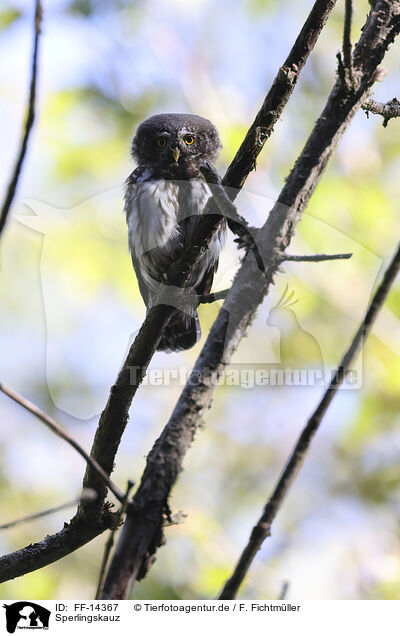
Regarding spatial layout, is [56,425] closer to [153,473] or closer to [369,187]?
[153,473]

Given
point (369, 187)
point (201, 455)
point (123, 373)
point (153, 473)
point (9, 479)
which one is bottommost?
point (153, 473)

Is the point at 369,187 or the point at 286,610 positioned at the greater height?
the point at 369,187

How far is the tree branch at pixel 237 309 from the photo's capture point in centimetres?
111

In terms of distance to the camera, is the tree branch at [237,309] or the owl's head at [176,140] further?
the owl's head at [176,140]

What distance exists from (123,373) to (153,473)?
480 mm

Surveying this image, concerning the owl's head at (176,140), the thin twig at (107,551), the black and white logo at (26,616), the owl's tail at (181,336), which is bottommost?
the black and white logo at (26,616)

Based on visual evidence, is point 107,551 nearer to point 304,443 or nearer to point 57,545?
point 304,443

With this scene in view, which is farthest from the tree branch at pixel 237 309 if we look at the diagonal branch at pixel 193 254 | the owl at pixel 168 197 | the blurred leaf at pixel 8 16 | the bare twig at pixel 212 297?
the blurred leaf at pixel 8 16

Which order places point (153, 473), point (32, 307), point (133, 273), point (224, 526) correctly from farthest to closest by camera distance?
point (224, 526), point (32, 307), point (133, 273), point (153, 473)

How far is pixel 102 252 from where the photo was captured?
146 inches

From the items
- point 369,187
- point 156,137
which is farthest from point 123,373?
point 369,187

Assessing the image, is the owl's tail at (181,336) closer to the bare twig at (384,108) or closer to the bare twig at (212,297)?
the bare twig at (212,297)

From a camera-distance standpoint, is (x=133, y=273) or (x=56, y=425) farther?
(x=133, y=273)

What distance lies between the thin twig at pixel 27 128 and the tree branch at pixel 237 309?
1.67 ft
